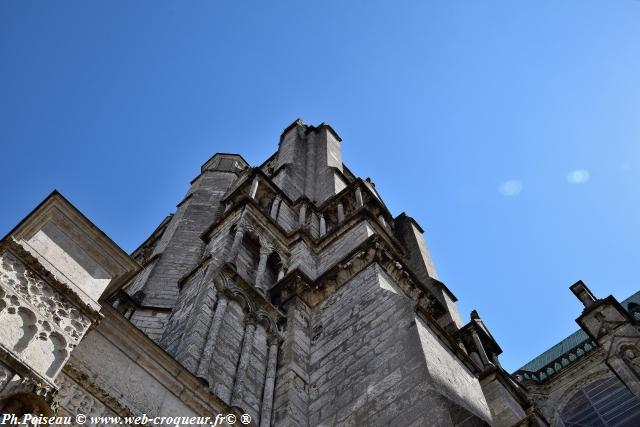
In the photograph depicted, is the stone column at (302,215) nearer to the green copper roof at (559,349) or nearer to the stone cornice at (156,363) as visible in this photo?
the stone cornice at (156,363)

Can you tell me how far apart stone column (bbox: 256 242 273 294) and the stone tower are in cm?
3

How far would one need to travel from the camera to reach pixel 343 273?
11.2 meters

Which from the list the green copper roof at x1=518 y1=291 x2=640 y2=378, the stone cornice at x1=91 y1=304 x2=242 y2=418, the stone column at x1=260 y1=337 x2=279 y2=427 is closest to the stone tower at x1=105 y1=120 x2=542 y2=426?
the stone column at x1=260 y1=337 x2=279 y2=427

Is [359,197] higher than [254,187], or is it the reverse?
[359,197]

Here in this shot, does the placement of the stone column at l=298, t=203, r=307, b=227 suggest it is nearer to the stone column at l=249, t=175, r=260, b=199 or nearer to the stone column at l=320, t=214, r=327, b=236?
the stone column at l=320, t=214, r=327, b=236

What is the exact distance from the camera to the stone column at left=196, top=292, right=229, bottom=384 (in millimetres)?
7738

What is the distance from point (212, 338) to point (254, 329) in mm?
1077

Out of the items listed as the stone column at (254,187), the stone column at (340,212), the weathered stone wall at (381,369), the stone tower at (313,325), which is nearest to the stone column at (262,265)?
the stone tower at (313,325)

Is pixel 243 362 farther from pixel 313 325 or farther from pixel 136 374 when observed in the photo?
pixel 136 374

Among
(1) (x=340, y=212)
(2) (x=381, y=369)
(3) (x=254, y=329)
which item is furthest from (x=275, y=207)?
(2) (x=381, y=369)

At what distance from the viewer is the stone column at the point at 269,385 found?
7.96 meters

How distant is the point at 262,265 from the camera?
12148 mm

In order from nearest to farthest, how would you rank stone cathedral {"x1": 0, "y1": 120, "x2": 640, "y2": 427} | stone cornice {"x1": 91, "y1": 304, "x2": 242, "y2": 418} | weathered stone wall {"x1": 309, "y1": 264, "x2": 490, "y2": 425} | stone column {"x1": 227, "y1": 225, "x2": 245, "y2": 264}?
stone cathedral {"x1": 0, "y1": 120, "x2": 640, "y2": 427} → stone cornice {"x1": 91, "y1": 304, "x2": 242, "y2": 418} → weathered stone wall {"x1": 309, "y1": 264, "x2": 490, "y2": 425} → stone column {"x1": 227, "y1": 225, "x2": 245, "y2": 264}

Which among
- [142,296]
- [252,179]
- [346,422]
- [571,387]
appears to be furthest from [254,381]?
[571,387]
